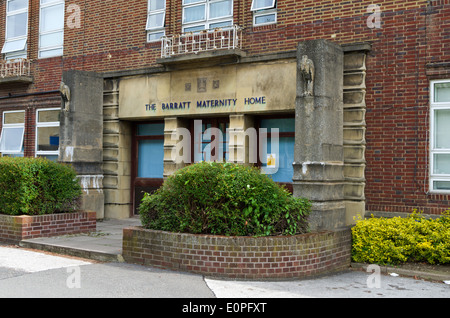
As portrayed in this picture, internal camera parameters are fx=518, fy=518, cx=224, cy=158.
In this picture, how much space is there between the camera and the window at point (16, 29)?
57.6ft

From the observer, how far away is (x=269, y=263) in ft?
26.0

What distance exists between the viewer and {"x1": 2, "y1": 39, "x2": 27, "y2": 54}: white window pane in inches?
685

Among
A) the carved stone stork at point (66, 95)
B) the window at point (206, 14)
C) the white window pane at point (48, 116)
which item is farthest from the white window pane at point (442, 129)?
Result: the white window pane at point (48, 116)

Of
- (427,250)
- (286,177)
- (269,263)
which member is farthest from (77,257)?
(427,250)

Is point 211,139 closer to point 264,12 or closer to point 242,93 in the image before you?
point 242,93

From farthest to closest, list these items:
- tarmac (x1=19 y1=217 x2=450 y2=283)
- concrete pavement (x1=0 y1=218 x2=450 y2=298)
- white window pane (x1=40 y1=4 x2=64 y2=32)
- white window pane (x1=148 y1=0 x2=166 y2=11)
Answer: white window pane (x1=40 y1=4 x2=64 y2=32) < white window pane (x1=148 y1=0 x2=166 y2=11) < tarmac (x1=19 y1=217 x2=450 y2=283) < concrete pavement (x1=0 y1=218 x2=450 y2=298)

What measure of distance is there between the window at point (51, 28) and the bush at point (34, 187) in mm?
6062

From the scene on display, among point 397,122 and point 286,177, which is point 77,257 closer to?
point 286,177

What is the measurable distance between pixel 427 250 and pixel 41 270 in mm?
6443

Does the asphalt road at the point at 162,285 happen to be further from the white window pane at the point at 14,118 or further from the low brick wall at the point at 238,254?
the white window pane at the point at 14,118

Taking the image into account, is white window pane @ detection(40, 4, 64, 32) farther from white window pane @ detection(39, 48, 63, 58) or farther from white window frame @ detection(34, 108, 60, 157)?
white window frame @ detection(34, 108, 60, 157)

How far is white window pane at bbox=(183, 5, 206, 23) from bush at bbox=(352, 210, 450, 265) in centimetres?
709

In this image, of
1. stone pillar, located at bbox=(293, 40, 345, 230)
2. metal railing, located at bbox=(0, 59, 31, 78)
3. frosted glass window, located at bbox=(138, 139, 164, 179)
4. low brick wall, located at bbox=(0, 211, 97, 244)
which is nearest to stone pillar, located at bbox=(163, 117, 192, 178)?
frosted glass window, located at bbox=(138, 139, 164, 179)

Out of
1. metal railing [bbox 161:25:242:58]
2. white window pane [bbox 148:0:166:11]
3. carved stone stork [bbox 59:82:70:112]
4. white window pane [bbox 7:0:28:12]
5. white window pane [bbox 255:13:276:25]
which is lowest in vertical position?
carved stone stork [bbox 59:82:70:112]
